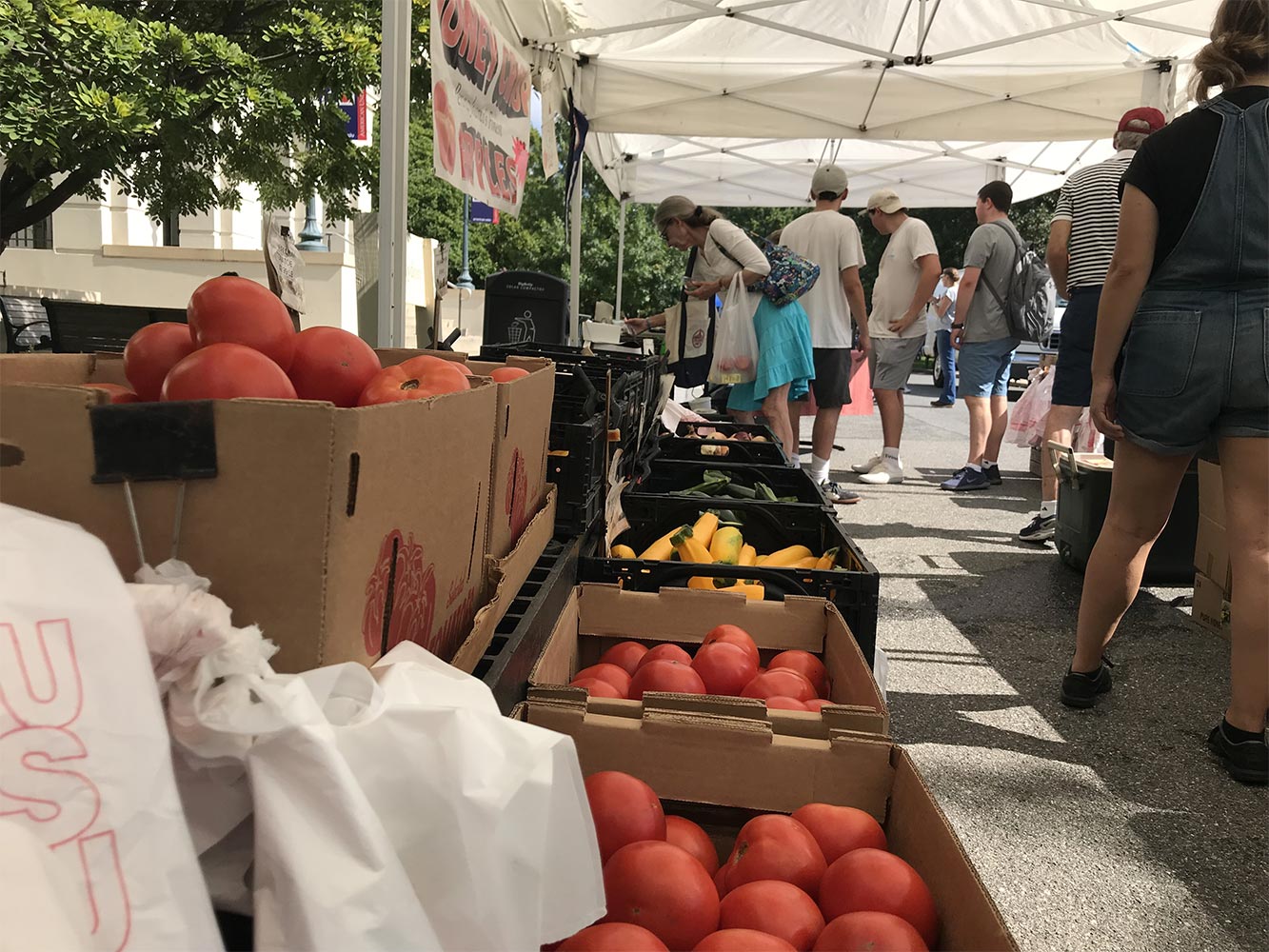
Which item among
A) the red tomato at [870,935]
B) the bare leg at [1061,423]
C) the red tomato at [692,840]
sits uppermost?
the bare leg at [1061,423]

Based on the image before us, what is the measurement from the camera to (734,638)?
2.10 m

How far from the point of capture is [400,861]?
0.87 m

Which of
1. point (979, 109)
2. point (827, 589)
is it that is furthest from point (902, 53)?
point (827, 589)

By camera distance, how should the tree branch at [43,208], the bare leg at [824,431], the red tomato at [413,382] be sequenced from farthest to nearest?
the tree branch at [43,208], the bare leg at [824,431], the red tomato at [413,382]

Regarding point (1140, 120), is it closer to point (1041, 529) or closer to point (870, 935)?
point (1041, 529)

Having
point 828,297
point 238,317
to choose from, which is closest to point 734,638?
point 238,317

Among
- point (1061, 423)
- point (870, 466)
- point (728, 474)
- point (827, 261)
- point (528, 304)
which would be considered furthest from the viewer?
point (870, 466)

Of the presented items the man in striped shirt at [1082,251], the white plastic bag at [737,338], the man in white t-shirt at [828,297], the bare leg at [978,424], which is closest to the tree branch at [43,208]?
the white plastic bag at [737,338]

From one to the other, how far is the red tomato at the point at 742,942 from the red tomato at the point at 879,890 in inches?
5.0

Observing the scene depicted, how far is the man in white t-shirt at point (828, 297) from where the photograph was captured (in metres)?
6.35

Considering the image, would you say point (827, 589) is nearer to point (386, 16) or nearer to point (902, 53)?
point (386, 16)

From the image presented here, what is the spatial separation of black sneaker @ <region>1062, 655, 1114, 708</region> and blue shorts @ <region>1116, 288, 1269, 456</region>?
883mm

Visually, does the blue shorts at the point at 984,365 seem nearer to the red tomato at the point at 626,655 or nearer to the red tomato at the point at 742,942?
the red tomato at the point at 626,655

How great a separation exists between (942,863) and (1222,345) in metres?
1.96
